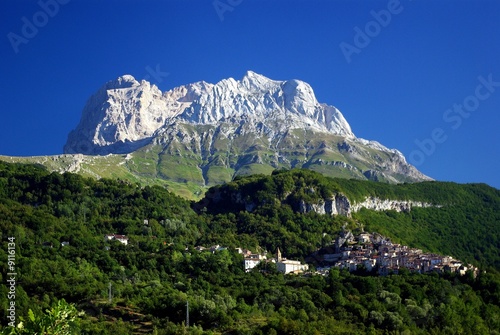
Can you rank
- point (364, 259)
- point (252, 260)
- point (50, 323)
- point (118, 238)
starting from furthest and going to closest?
point (364, 259)
point (252, 260)
point (118, 238)
point (50, 323)

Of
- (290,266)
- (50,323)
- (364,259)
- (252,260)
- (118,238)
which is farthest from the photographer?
(290,266)

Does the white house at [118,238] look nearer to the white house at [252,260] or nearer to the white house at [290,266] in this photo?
the white house at [252,260]

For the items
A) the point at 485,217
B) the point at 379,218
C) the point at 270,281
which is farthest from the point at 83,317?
the point at 485,217

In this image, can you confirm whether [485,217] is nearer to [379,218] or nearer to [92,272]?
[379,218]

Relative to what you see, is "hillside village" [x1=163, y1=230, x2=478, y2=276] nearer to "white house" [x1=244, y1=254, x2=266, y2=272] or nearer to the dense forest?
"white house" [x1=244, y1=254, x2=266, y2=272]

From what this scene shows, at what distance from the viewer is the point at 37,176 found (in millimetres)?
105438

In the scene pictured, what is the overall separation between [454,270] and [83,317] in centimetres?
4475

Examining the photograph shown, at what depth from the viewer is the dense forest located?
187ft

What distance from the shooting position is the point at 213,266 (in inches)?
3123

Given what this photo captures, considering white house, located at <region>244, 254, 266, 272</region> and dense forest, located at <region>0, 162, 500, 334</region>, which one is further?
white house, located at <region>244, 254, 266, 272</region>

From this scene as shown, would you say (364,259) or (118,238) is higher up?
(118,238)

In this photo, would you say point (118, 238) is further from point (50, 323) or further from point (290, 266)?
point (50, 323)

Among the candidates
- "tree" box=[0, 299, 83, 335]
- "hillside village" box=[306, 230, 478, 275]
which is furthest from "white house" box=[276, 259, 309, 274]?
"tree" box=[0, 299, 83, 335]

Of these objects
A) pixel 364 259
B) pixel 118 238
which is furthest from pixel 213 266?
pixel 364 259
